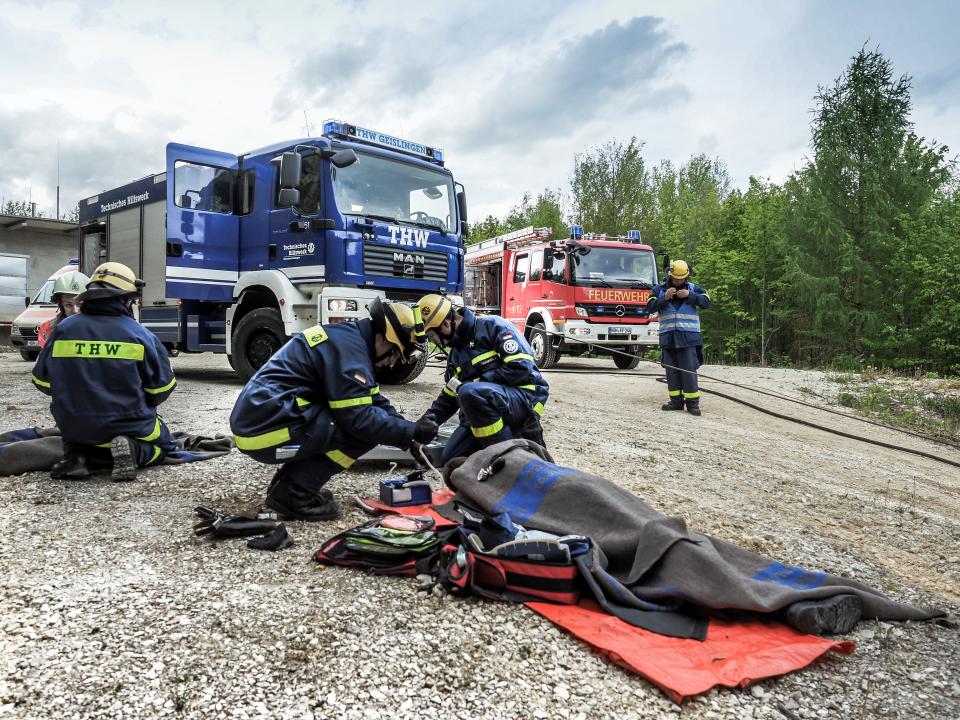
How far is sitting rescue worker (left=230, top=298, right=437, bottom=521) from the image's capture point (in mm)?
3211

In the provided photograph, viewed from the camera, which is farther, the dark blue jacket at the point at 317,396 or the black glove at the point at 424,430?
the black glove at the point at 424,430

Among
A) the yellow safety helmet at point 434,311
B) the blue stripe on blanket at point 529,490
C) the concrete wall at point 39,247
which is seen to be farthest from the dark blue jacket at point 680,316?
the concrete wall at point 39,247

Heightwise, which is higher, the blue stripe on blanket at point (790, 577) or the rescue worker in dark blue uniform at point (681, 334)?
the rescue worker in dark blue uniform at point (681, 334)

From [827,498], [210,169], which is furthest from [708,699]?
[210,169]

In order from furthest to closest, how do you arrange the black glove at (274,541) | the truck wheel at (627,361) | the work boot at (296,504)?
the truck wheel at (627,361) < the work boot at (296,504) < the black glove at (274,541)

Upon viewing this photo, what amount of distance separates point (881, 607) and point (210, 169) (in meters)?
7.85

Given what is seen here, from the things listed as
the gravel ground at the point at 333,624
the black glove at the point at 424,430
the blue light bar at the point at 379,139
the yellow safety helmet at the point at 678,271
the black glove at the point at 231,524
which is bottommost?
the gravel ground at the point at 333,624

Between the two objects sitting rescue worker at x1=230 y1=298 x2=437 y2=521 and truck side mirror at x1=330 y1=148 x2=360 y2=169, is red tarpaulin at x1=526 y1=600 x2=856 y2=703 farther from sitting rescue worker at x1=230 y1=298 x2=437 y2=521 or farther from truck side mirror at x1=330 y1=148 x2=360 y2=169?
truck side mirror at x1=330 y1=148 x2=360 y2=169

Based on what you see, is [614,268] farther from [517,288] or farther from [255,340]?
[255,340]

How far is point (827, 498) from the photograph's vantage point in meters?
4.35

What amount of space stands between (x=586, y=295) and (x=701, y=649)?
1005 cm

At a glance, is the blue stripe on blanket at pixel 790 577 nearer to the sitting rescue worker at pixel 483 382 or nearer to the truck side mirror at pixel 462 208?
the sitting rescue worker at pixel 483 382

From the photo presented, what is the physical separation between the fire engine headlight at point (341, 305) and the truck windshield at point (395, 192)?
0.97 meters

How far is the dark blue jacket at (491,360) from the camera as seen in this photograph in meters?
4.30
